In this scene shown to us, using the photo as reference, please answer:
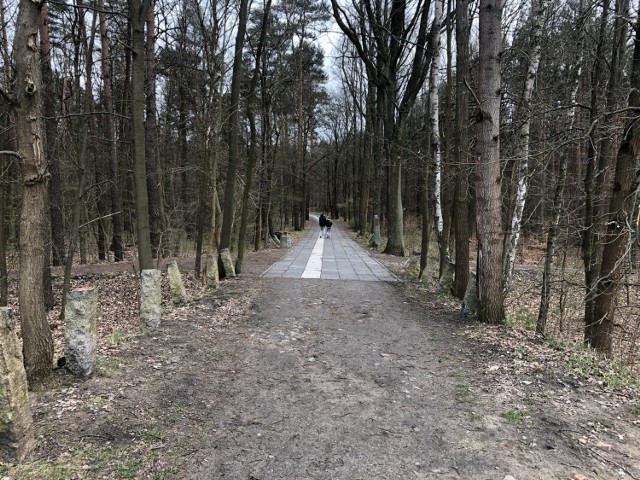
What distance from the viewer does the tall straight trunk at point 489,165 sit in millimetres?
6469

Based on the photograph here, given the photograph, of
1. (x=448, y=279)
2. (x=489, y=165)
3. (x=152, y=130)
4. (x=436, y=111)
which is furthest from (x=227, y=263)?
(x=489, y=165)

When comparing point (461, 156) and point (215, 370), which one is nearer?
point (215, 370)

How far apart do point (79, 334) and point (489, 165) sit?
586 cm

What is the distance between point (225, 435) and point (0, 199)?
24.0ft

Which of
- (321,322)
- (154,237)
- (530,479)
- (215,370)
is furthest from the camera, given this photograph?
(154,237)

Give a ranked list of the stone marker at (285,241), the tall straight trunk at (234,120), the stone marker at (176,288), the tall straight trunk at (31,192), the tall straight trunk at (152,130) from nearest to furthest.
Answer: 1. the tall straight trunk at (31,192)
2. the stone marker at (176,288)
3. the tall straight trunk at (234,120)
4. the tall straight trunk at (152,130)
5. the stone marker at (285,241)

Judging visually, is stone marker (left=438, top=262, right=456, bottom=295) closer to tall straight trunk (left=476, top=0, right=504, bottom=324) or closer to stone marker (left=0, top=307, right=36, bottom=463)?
tall straight trunk (left=476, top=0, right=504, bottom=324)

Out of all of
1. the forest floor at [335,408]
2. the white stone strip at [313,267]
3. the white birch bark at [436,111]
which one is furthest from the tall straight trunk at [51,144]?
Result: the white birch bark at [436,111]

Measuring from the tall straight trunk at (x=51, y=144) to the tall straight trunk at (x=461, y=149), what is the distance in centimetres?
845

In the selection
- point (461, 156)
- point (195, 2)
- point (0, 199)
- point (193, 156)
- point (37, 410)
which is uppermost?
point (195, 2)

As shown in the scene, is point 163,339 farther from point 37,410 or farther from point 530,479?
point 530,479

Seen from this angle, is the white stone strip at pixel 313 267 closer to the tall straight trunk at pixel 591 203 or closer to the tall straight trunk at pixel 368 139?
the tall straight trunk at pixel 591 203

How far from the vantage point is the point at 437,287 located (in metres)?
10.4

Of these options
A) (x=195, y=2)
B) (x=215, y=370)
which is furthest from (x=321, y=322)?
(x=195, y=2)
